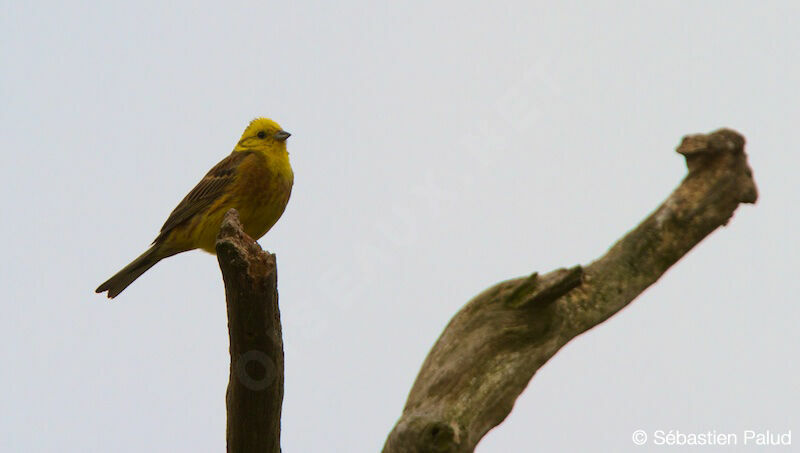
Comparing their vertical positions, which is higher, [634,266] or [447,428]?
[634,266]

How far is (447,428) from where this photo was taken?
3.46 meters

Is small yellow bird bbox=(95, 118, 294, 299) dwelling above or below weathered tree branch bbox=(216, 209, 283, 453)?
above

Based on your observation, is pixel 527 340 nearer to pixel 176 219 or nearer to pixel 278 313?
pixel 278 313

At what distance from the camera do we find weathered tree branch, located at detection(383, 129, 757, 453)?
366cm

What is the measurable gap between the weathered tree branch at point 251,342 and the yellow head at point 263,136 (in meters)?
2.94

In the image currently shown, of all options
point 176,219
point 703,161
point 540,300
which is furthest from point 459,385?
point 176,219

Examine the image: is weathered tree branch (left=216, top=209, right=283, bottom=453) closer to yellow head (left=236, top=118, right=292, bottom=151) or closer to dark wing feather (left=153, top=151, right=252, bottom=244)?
dark wing feather (left=153, top=151, right=252, bottom=244)

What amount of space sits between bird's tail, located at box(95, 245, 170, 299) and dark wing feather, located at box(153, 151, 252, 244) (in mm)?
102

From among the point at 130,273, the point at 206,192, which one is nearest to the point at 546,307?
the point at 206,192

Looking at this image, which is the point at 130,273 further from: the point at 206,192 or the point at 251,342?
the point at 251,342

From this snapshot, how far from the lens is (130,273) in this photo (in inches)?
275

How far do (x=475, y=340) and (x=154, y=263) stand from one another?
3960 mm

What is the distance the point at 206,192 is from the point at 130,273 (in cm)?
84

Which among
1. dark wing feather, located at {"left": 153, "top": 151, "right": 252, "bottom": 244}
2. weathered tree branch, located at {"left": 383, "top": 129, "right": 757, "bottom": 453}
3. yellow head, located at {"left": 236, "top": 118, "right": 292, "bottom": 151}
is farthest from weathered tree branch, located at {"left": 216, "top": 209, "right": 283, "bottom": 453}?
yellow head, located at {"left": 236, "top": 118, "right": 292, "bottom": 151}
